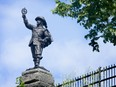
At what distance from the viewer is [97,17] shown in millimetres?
15469

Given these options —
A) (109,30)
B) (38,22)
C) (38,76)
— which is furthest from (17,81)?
(109,30)

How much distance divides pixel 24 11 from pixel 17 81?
281cm

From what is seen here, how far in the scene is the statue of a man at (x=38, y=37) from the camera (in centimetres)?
1634

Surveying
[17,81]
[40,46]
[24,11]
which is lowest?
[17,81]

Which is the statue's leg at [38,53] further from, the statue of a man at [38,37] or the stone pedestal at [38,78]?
the stone pedestal at [38,78]

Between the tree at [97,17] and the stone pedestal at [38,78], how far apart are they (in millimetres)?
1877

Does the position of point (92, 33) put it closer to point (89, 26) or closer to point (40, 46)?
point (89, 26)

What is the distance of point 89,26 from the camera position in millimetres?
16188

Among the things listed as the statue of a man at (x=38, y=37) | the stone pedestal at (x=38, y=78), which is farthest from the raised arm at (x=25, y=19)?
Result: the stone pedestal at (x=38, y=78)

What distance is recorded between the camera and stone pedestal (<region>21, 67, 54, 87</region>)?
52.8 feet

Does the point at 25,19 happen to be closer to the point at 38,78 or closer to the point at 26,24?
the point at 26,24

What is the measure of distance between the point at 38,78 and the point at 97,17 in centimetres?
288

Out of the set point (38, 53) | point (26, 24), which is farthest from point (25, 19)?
point (38, 53)

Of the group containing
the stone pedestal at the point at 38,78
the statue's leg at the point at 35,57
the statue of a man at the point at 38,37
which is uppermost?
the statue of a man at the point at 38,37
